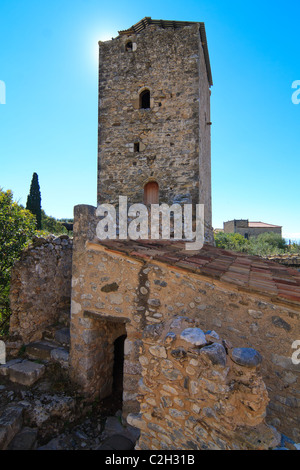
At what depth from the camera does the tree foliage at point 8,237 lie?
597 centimetres

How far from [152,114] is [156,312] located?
6371 millimetres

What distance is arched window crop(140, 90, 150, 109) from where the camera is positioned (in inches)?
312

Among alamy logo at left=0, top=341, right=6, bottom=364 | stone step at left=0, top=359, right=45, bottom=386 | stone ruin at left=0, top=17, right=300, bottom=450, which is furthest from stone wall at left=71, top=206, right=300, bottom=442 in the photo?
alamy logo at left=0, top=341, right=6, bottom=364

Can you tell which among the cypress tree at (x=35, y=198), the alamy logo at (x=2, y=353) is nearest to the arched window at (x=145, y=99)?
the alamy logo at (x=2, y=353)

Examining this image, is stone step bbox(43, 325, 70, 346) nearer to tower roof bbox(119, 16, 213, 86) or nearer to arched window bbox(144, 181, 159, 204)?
arched window bbox(144, 181, 159, 204)

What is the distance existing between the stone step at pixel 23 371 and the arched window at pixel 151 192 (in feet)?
16.5

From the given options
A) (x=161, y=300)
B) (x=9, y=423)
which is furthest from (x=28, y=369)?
(x=161, y=300)

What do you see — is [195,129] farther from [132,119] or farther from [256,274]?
[256,274]

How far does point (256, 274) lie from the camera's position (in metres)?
3.60

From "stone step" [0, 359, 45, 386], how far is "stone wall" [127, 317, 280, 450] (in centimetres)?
256

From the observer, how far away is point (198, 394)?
6.75ft

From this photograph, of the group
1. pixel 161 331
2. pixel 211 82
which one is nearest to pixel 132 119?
pixel 211 82
